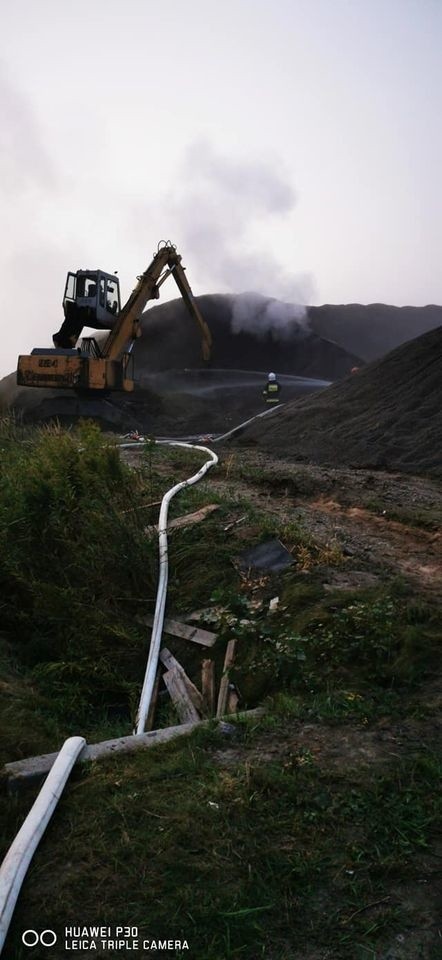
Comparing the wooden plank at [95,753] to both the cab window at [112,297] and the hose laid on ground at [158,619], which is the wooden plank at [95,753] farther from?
the cab window at [112,297]

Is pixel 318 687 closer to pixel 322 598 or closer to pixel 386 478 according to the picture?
pixel 322 598

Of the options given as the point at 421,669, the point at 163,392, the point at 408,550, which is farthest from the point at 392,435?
the point at 163,392

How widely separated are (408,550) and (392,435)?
6941 millimetres

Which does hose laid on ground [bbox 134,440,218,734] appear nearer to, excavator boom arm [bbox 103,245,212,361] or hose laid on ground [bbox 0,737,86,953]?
hose laid on ground [bbox 0,737,86,953]

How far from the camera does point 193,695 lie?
13.9 ft

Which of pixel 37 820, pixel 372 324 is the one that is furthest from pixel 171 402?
pixel 37 820

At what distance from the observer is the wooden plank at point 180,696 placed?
4079 millimetres

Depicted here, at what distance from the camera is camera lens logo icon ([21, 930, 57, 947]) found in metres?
2.19

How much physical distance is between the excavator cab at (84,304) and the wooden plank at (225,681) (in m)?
15.1

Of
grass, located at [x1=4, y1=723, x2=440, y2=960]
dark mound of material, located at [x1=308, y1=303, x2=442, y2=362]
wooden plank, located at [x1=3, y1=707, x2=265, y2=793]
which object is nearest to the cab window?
dark mound of material, located at [x1=308, y1=303, x2=442, y2=362]

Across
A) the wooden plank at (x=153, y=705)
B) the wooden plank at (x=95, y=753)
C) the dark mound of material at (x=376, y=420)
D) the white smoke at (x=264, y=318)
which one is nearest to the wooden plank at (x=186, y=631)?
the wooden plank at (x=153, y=705)

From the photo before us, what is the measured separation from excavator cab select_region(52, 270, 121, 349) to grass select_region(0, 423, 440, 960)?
12527 millimetres

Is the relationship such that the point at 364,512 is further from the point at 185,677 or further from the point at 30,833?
the point at 30,833

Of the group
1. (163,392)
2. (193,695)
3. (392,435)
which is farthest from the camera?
(163,392)
